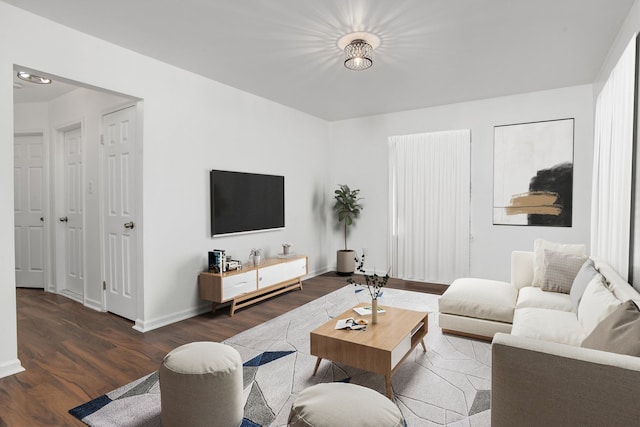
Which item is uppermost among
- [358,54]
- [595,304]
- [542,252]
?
[358,54]

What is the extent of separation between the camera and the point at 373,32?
2957mm

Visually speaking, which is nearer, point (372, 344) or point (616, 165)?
point (372, 344)

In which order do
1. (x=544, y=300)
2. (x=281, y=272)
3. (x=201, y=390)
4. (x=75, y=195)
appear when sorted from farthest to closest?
(x=281, y=272), (x=75, y=195), (x=544, y=300), (x=201, y=390)

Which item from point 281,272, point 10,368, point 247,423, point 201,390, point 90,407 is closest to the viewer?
point 201,390

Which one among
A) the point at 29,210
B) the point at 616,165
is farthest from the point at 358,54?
the point at 29,210

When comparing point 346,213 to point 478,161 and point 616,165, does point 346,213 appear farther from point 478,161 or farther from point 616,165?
point 616,165

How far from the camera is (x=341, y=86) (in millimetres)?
4379

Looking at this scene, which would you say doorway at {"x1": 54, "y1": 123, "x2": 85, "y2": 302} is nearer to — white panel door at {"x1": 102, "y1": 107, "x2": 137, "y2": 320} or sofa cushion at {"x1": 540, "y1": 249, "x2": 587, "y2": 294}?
white panel door at {"x1": 102, "y1": 107, "x2": 137, "y2": 320}

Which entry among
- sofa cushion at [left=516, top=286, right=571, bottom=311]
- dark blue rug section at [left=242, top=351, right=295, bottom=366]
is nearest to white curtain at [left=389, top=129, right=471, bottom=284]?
sofa cushion at [left=516, top=286, right=571, bottom=311]

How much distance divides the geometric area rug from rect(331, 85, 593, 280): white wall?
2167 millimetres

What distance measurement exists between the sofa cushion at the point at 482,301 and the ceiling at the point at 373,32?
Answer: 2.25 m

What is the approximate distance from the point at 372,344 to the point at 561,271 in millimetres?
2058

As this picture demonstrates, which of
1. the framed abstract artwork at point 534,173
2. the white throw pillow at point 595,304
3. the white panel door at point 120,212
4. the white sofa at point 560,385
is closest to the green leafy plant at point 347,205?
the framed abstract artwork at point 534,173

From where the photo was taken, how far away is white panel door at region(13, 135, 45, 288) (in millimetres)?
5035
